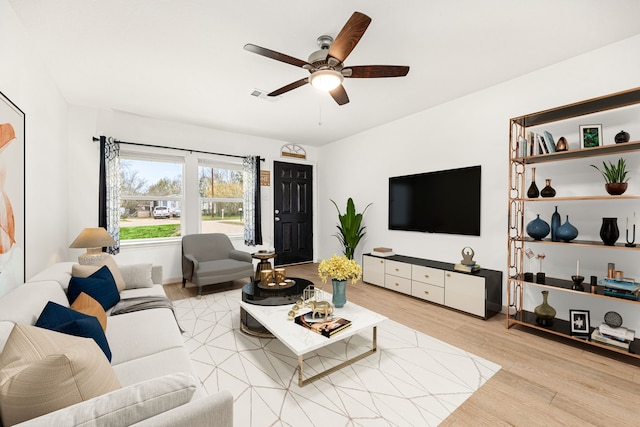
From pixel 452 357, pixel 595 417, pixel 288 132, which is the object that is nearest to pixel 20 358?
pixel 452 357

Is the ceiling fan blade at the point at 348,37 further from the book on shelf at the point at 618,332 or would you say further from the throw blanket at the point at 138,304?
the book on shelf at the point at 618,332

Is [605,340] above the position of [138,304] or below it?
below

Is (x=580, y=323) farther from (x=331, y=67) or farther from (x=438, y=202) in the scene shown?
(x=331, y=67)

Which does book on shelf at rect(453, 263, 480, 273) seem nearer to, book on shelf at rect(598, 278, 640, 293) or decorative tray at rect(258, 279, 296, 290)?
book on shelf at rect(598, 278, 640, 293)

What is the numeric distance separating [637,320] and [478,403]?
1.81m

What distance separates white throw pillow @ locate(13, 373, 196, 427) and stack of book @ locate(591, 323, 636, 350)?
9.95 ft

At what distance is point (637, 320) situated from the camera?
7.50ft

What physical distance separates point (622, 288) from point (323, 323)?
7.67 feet

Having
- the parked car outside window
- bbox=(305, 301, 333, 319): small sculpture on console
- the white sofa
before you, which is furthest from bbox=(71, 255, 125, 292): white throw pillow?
bbox=(305, 301, 333, 319): small sculpture on console

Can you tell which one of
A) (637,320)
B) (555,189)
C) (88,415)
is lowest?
(637,320)

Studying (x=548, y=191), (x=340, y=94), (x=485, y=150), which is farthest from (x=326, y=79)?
(x=548, y=191)

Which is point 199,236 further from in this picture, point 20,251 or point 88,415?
point 88,415

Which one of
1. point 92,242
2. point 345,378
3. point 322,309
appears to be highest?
point 92,242

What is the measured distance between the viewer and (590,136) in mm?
2330
